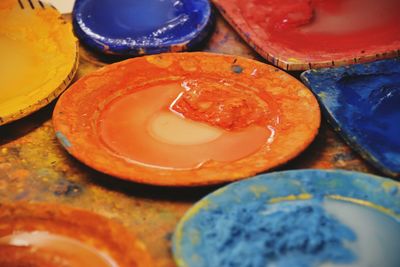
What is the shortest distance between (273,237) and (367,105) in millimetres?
726

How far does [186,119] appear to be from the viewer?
182 cm

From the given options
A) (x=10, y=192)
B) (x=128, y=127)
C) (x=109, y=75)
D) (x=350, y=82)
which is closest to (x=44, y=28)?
(x=109, y=75)

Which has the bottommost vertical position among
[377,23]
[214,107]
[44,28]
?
[377,23]

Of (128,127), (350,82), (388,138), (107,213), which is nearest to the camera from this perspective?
(107,213)

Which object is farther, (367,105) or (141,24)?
(141,24)

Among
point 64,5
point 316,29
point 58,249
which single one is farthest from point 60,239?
point 64,5

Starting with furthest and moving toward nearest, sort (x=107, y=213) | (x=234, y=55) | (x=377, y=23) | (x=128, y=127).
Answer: (x=377, y=23)
(x=234, y=55)
(x=128, y=127)
(x=107, y=213)

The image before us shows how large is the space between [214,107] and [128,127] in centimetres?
30

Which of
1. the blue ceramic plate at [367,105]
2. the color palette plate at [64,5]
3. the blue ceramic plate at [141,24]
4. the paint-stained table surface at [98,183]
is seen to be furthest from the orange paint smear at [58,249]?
the color palette plate at [64,5]

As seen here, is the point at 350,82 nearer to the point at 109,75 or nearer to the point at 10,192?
the point at 109,75

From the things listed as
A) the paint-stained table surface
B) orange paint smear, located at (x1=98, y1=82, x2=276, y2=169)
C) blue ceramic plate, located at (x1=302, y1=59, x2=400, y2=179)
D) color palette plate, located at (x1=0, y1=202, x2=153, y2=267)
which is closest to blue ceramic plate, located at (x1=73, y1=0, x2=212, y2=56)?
orange paint smear, located at (x1=98, y1=82, x2=276, y2=169)

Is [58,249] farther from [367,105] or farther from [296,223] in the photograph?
[367,105]

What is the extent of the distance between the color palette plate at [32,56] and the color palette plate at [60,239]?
43 cm

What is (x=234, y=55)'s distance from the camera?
6.95ft
